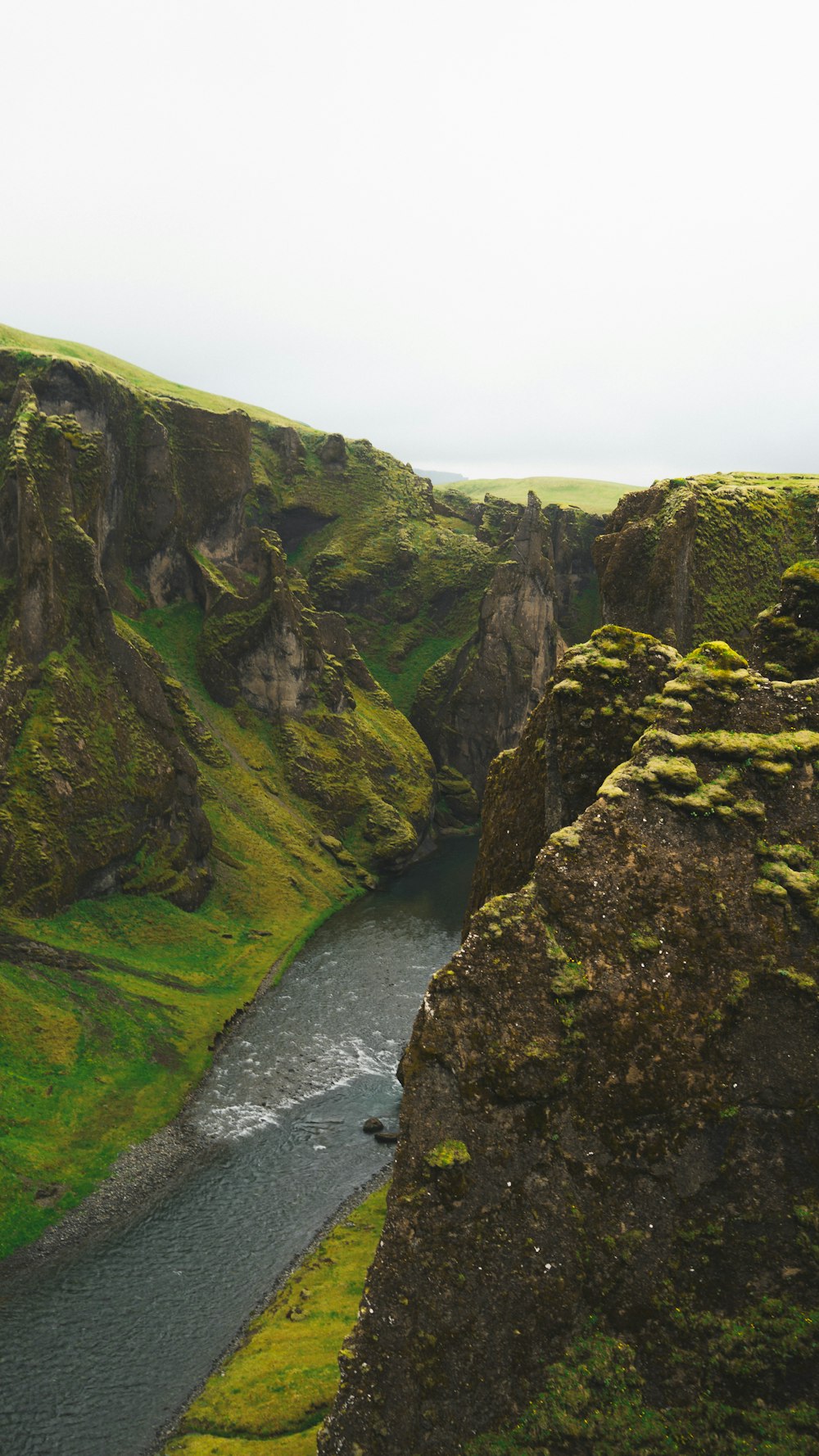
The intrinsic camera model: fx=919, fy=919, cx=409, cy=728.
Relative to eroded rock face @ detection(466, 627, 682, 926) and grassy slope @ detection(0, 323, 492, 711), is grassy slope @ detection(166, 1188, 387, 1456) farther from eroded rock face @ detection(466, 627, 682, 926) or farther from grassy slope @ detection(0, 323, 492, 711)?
grassy slope @ detection(0, 323, 492, 711)

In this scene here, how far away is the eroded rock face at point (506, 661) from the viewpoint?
520 feet

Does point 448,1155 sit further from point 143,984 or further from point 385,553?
point 385,553

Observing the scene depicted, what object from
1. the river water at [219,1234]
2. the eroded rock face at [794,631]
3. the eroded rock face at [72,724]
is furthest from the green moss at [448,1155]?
the eroded rock face at [72,724]

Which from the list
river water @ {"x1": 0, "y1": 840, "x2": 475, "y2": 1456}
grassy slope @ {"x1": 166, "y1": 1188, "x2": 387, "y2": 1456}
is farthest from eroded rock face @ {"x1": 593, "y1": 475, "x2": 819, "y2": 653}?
river water @ {"x1": 0, "y1": 840, "x2": 475, "y2": 1456}

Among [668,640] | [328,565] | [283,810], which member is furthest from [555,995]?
[328,565]

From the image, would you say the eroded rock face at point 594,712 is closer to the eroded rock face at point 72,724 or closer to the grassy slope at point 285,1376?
the grassy slope at point 285,1376

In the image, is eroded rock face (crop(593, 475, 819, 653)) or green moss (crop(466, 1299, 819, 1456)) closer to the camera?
green moss (crop(466, 1299, 819, 1456))

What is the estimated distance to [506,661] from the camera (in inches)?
6260

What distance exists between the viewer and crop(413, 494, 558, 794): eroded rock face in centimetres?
15838

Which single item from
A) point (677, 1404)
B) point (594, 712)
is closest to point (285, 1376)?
point (677, 1404)

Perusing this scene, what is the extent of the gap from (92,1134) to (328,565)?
429 ft

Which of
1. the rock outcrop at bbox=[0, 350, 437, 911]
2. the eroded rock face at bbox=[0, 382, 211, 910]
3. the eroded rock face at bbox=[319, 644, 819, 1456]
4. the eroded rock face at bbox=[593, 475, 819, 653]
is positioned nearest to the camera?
the eroded rock face at bbox=[319, 644, 819, 1456]

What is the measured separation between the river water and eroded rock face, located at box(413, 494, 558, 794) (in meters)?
71.5

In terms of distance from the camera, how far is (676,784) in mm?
22547
